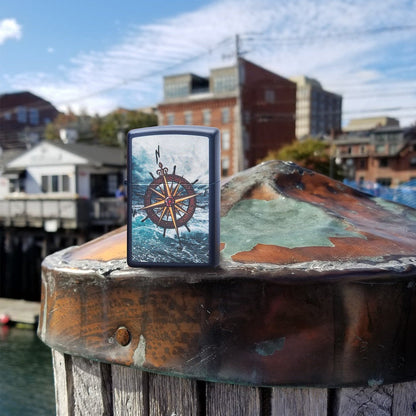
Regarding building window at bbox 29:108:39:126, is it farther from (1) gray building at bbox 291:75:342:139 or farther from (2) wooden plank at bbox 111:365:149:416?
(2) wooden plank at bbox 111:365:149:416

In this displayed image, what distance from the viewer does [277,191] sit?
8.43 feet

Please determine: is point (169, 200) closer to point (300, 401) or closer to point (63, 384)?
point (300, 401)

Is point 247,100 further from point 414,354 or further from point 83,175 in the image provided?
point 414,354

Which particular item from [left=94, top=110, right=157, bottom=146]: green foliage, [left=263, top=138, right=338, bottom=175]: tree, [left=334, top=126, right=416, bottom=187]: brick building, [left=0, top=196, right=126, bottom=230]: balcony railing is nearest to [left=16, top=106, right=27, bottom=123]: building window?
[left=94, top=110, right=157, bottom=146]: green foliage

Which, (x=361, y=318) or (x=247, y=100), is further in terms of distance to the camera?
(x=247, y=100)

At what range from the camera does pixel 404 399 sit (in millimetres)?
1946

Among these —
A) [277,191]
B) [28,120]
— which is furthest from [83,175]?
[28,120]

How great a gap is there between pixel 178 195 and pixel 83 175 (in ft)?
82.0

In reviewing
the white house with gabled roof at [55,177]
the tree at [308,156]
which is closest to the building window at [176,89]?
the tree at [308,156]

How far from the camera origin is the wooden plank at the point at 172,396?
1.93 m

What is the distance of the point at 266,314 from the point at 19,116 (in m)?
60.3

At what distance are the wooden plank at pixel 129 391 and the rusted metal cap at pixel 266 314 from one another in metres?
0.11

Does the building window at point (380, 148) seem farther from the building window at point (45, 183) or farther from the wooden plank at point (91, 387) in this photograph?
the wooden plank at point (91, 387)

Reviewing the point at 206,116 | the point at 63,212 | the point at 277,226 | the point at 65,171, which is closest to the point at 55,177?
the point at 65,171
